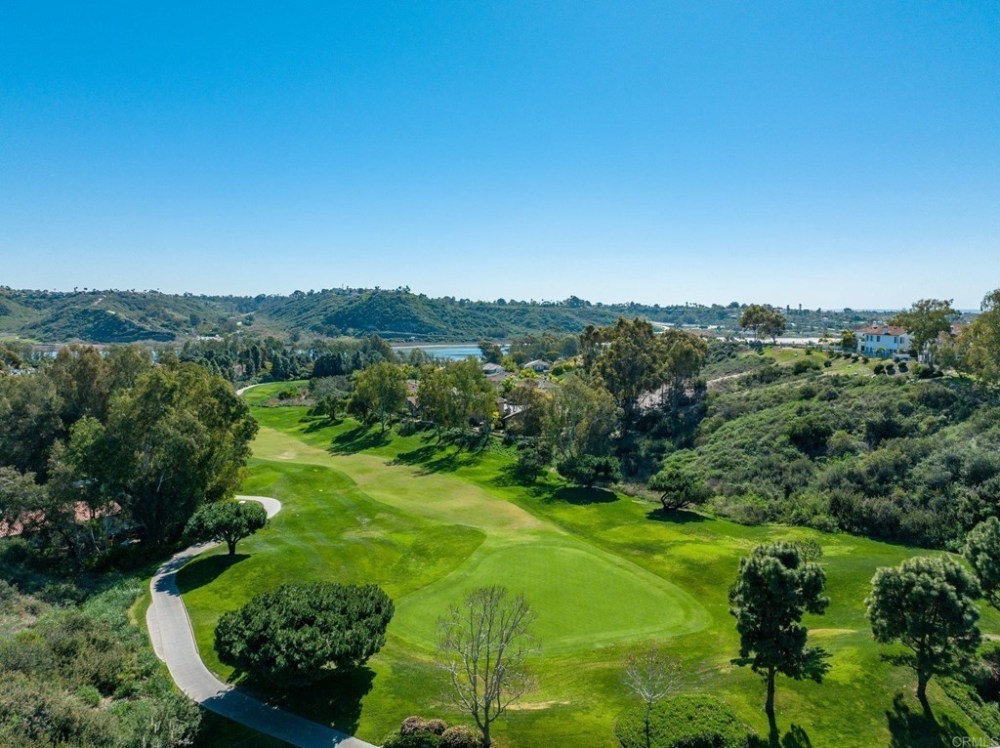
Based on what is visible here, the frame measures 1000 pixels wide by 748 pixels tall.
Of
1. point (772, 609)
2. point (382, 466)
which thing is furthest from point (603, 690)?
point (382, 466)

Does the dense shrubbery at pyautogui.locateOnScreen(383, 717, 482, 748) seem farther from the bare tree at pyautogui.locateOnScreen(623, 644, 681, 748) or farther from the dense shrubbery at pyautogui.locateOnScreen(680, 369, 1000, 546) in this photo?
the dense shrubbery at pyautogui.locateOnScreen(680, 369, 1000, 546)

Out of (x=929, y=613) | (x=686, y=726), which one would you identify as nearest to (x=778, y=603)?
(x=686, y=726)

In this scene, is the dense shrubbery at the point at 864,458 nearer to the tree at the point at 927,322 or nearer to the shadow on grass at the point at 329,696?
the tree at the point at 927,322

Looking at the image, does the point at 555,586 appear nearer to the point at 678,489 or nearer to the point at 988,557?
the point at 678,489

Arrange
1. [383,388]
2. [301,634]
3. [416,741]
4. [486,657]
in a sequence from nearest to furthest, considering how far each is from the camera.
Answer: [416,741] → [301,634] → [486,657] → [383,388]

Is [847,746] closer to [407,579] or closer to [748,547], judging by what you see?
[748,547]

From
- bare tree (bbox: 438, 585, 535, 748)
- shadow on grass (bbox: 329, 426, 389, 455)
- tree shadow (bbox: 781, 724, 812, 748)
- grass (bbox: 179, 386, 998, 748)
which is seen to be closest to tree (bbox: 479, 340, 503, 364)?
shadow on grass (bbox: 329, 426, 389, 455)

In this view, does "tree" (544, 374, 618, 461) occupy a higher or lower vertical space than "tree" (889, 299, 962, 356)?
lower
